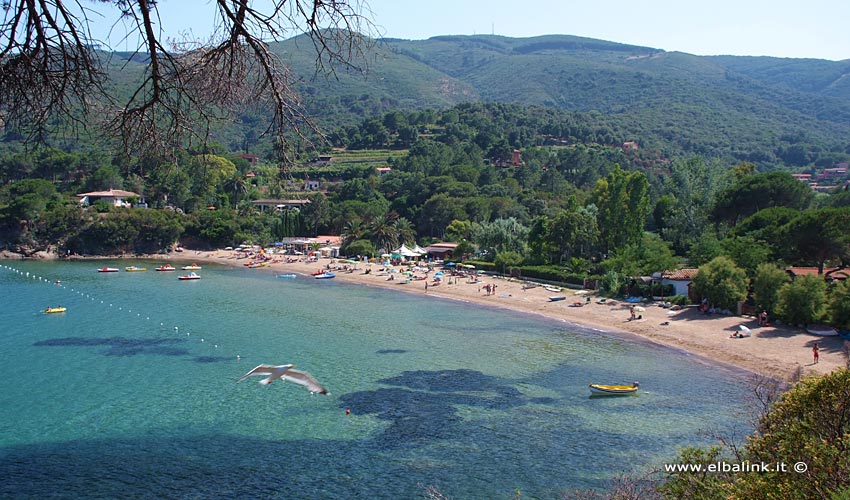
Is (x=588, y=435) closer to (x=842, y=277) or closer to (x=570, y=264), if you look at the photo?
(x=842, y=277)

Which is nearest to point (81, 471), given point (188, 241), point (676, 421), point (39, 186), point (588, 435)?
point (588, 435)

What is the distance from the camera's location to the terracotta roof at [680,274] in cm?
3753

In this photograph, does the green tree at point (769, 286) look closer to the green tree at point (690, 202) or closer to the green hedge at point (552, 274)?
the green hedge at point (552, 274)

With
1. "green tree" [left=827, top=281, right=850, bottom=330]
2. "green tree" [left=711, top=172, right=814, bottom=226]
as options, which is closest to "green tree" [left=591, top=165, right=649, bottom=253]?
"green tree" [left=711, top=172, right=814, bottom=226]

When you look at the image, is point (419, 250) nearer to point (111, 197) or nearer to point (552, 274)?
point (552, 274)

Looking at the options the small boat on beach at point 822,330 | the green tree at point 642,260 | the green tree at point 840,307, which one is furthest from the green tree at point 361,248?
the green tree at point 840,307

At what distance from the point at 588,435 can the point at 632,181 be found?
1224 inches

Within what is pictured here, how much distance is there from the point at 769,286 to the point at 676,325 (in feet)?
14.7

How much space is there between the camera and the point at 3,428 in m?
19.0

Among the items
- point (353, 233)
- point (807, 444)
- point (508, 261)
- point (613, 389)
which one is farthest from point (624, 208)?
point (807, 444)

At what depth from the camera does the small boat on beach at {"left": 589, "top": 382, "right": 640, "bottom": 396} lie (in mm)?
22684

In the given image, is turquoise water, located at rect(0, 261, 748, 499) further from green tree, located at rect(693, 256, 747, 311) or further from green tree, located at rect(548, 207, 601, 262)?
green tree, located at rect(548, 207, 601, 262)

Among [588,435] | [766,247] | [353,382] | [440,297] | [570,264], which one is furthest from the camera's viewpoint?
[570,264]

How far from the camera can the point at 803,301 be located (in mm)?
29234
